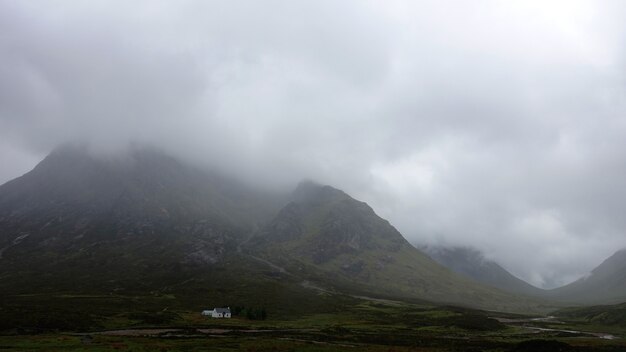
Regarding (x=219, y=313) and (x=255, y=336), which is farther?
(x=219, y=313)

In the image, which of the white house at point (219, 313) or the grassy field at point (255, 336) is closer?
the grassy field at point (255, 336)

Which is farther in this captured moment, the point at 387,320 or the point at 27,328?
the point at 387,320

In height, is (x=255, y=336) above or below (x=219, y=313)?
below

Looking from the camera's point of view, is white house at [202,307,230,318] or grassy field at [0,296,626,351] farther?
white house at [202,307,230,318]

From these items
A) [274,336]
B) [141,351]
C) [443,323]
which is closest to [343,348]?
[274,336]

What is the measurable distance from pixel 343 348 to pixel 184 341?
97.2ft

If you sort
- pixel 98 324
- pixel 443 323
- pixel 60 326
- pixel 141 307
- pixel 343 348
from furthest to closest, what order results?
pixel 141 307 → pixel 443 323 → pixel 98 324 → pixel 60 326 → pixel 343 348

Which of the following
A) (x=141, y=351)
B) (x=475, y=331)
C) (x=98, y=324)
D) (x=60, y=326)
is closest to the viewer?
(x=141, y=351)

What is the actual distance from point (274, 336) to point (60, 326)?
163ft

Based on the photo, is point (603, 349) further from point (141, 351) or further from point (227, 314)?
point (227, 314)

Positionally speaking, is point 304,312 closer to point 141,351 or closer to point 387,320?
point 387,320

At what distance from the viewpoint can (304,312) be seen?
184375mm

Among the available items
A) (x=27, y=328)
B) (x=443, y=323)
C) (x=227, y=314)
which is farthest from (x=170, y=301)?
(x=443, y=323)

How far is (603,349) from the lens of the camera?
3494 inches
